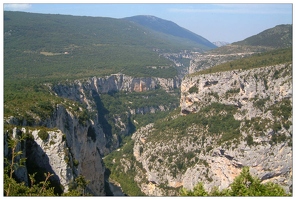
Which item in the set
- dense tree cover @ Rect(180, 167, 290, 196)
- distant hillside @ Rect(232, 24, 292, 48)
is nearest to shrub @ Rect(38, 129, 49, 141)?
dense tree cover @ Rect(180, 167, 290, 196)

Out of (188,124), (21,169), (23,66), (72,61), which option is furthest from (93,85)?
(21,169)

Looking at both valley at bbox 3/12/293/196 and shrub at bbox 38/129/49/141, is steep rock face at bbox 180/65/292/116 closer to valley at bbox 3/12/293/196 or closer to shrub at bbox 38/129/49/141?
valley at bbox 3/12/293/196

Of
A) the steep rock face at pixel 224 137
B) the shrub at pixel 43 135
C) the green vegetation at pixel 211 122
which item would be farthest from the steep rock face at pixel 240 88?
the shrub at pixel 43 135

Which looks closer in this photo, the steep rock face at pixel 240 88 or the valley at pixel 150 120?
the valley at pixel 150 120

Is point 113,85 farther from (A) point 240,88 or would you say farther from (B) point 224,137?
(B) point 224,137

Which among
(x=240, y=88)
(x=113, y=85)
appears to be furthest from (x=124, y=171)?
(x=113, y=85)

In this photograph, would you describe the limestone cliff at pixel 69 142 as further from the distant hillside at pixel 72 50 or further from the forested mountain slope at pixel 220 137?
the distant hillside at pixel 72 50
